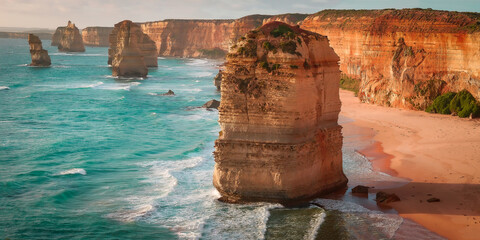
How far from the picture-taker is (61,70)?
94.8 meters

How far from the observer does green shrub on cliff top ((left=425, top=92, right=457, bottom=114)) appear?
3909cm

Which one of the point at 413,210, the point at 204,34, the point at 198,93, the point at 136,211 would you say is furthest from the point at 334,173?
the point at 204,34

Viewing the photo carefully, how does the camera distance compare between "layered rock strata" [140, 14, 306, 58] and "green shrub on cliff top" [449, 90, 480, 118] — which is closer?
"green shrub on cliff top" [449, 90, 480, 118]

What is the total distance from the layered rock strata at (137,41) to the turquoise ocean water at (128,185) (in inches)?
1195

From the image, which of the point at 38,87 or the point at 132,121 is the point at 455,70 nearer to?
the point at 132,121

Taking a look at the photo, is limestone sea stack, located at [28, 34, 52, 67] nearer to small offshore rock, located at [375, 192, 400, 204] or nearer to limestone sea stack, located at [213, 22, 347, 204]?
limestone sea stack, located at [213, 22, 347, 204]

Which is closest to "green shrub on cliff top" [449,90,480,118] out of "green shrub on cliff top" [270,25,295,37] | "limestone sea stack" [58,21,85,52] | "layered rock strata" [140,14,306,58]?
"green shrub on cliff top" [270,25,295,37]

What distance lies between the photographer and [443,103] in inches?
1555

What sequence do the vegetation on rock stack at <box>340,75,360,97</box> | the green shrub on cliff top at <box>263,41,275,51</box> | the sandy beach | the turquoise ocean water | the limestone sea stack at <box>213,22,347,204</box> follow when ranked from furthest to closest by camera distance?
the vegetation on rock stack at <box>340,75,360,97</box> < the green shrub on cliff top at <box>263,41,275,51</box> < the limestone sea stack at <box>213,22,347,204</box> < the sandy beach < the turquoise ocean water

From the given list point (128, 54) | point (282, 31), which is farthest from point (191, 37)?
point (282, 31)

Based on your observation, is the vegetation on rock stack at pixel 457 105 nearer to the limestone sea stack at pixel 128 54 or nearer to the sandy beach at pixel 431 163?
the sandy beach at pixel 431 163

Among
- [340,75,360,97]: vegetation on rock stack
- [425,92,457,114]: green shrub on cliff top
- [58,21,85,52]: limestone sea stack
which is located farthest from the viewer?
[58,21,85,52]: limestone sea stack

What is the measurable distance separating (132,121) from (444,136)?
24555mm

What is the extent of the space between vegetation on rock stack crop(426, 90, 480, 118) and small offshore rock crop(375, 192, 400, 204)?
759 inches
